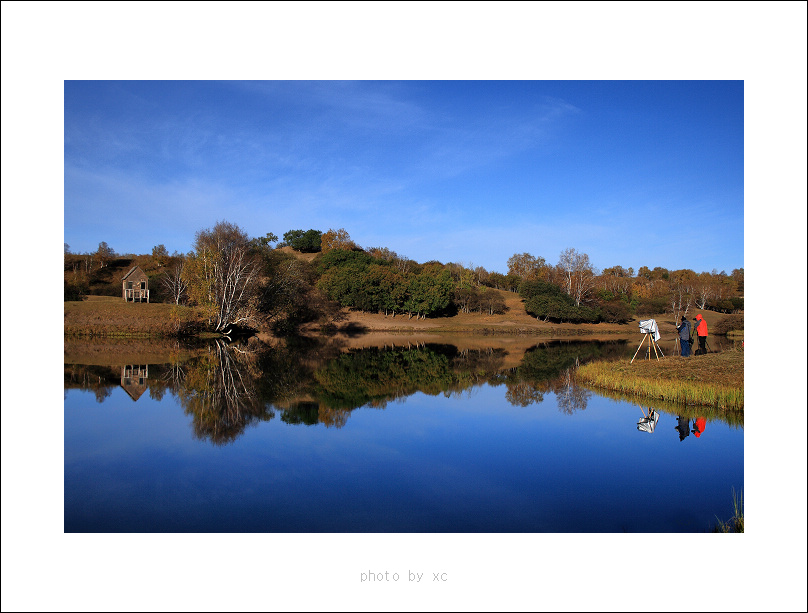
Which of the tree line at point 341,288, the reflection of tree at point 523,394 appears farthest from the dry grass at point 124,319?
the reflection of tree at point 523,394

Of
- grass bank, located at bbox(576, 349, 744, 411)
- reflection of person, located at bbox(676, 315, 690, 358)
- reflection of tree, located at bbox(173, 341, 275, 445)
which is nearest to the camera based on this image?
reflection of tree, located at bbox(173, 341, 275, 445)

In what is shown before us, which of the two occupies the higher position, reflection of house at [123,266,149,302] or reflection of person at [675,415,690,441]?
reflection of house at [123,266,149,302]

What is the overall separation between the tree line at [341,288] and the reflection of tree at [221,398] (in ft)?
47.1

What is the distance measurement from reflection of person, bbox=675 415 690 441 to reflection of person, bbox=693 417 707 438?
0.13 m

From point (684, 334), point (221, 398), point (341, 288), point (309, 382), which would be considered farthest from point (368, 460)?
point (341, 288)

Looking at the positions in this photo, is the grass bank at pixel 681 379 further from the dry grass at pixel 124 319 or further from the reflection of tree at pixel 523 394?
the dry grass at pixel 124 319

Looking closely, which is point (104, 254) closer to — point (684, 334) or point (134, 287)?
point (134, 287)

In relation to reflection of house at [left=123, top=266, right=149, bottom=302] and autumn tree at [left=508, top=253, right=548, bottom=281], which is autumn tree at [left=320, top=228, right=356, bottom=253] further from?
reflection of house at [left=123, top=266, right=149, bottom=302]

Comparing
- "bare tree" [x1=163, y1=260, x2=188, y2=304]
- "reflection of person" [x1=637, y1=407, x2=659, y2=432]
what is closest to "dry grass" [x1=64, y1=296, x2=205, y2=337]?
"bare tree" [x1=163, y1=260, x2=188, y2=304]

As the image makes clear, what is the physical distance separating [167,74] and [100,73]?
0.91 meters

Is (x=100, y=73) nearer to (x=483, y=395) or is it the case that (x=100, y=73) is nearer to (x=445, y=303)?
(x=483, y=395)

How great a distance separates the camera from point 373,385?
16016mm

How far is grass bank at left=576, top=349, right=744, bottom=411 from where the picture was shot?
12.2m

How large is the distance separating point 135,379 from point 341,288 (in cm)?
3684
